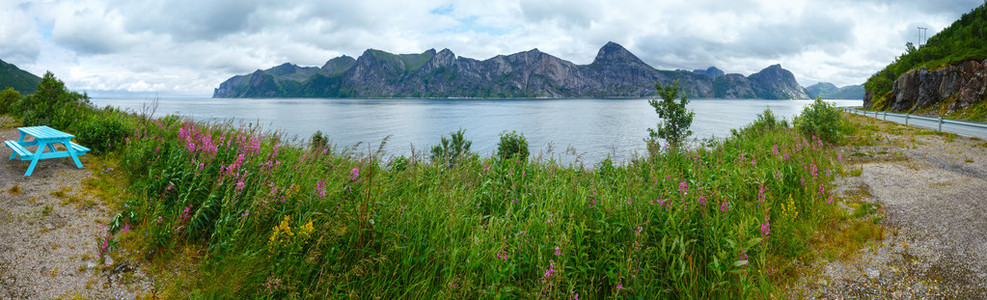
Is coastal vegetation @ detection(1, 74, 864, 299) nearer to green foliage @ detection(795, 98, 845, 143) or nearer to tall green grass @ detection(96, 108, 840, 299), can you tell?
tall green grass @ detection(96, 108, 840, 299)

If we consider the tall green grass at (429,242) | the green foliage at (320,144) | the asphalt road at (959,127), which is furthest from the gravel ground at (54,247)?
the asphalt road at (959,127)

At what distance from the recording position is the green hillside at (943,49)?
45.0 m

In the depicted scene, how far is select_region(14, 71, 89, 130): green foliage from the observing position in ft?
44.2

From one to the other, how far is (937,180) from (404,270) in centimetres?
1200

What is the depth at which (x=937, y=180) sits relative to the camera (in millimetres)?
8984

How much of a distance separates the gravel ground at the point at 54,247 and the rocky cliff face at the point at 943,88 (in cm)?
4637

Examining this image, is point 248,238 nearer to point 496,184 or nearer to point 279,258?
point 279,258

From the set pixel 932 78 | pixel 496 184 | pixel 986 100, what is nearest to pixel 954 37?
pixel 932 78

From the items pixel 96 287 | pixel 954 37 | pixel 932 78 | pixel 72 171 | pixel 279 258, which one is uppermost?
pixel 954 37

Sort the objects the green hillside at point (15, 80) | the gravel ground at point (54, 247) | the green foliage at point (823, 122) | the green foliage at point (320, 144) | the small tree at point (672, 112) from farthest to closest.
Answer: the green hillside at point (15, 80) < the small tree at point (672, 112) < the green foliage at point (823, 122) < the green foliage at point (320, 144) < the gravel ground at point (54, 247)

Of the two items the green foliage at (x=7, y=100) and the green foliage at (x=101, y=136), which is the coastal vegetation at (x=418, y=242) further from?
the green foliage at (x=7, y=100)

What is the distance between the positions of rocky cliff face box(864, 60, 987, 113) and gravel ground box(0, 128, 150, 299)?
46365 mm

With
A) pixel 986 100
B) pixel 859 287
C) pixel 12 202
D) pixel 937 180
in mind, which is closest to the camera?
pixel 859 287

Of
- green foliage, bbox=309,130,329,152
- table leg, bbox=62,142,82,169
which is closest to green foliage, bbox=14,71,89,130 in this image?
table leg, bbox=62,142,82,169
